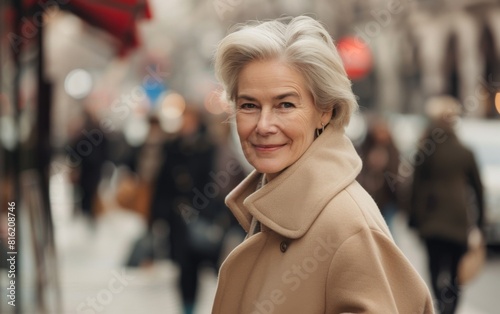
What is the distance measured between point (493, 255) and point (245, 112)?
11.3 metres

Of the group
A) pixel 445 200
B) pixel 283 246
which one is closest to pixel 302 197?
pixel 283 246

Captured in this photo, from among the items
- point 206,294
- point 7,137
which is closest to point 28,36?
point 7,137

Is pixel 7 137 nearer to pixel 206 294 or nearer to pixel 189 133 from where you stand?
pixel 189 133

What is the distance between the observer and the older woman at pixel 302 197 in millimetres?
2799

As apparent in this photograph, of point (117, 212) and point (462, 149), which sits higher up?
point (462, 149)

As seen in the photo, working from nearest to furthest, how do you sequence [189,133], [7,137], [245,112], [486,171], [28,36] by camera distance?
[245,112], [28,36], [7,137], [189,133], [486,171]

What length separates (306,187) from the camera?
2965 millimetres

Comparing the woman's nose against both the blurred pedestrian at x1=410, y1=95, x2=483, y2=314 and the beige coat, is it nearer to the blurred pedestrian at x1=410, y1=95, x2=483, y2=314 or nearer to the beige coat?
the beige coat

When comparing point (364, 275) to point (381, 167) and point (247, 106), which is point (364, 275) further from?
point (381, 167)

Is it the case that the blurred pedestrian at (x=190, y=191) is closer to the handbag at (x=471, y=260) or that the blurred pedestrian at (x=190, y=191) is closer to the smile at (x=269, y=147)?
the handbag at (x=471, y=260)

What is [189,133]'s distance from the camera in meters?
10.0

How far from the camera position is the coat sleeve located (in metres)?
2.76

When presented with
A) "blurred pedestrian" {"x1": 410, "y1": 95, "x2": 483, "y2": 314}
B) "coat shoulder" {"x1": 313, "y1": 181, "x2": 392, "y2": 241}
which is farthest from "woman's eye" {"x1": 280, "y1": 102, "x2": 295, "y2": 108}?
"blurred pedestrian" {"x1": 410, "y1": 95, "x2": 483, "y2": 314}

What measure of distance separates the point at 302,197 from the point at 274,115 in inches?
10.0
